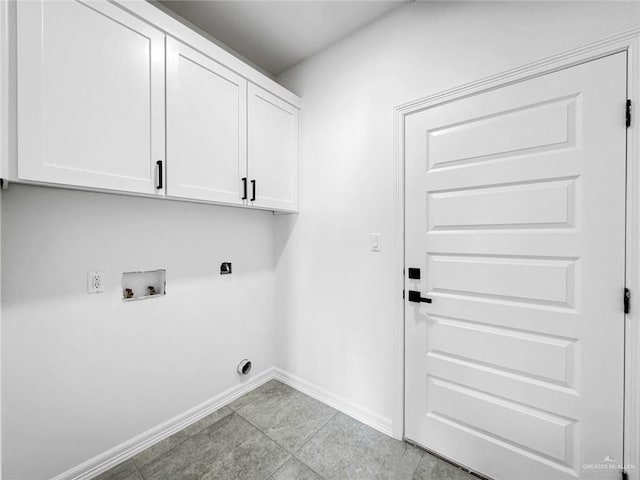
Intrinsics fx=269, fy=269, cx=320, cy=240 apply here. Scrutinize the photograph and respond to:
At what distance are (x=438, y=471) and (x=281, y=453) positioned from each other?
36.1 inches

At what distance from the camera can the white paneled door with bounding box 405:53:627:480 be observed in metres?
1.20

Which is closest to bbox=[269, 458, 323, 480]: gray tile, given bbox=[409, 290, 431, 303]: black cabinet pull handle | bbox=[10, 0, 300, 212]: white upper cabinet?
bbox=[409, 290, 431, 303]: black cabinet pull handle

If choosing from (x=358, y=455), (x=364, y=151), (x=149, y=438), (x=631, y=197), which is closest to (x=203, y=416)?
(x=149, y=438)

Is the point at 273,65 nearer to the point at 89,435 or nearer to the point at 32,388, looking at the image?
the point at 32,388

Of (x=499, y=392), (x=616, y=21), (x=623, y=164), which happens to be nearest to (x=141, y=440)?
(x=499, y=392)

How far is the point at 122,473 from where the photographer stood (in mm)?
1515

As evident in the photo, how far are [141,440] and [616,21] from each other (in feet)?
10.8

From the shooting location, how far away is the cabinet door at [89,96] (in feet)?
3.57

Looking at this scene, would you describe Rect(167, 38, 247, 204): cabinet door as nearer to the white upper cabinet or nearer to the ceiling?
the white upper cabinet

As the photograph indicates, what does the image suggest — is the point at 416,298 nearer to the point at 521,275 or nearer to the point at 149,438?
the point at 521,275

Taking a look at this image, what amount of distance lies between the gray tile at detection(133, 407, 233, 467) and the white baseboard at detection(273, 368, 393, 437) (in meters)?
0.55

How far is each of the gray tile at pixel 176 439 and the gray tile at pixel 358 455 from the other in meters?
0.72

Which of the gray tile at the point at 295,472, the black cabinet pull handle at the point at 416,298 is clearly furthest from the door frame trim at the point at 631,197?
the gray tile at the point at 295,472

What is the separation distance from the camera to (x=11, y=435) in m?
1.28
